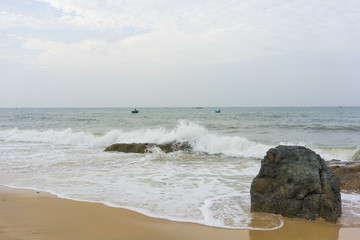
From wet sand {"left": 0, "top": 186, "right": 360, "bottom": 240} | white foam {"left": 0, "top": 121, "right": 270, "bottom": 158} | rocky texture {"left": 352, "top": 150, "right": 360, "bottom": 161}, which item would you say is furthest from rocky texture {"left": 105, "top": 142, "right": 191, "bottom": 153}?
wet sand {"left": 0, "top": 186, "right": 360, "bottom": 240}

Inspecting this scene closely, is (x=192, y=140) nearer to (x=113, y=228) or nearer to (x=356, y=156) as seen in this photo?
(x=356, y=156)

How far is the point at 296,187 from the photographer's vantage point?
14.9ft

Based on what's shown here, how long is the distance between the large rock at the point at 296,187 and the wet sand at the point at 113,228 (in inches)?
9.0

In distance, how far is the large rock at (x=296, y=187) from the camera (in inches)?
173

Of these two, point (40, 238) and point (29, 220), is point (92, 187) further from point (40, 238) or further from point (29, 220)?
point (40, 238)

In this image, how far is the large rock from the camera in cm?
439

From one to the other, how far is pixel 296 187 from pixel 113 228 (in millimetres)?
2881

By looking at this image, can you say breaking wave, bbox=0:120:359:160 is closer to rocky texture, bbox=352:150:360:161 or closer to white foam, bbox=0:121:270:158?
white foam, bbox=0:121:270:158

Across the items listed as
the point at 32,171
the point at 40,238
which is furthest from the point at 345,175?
the point at 32,171

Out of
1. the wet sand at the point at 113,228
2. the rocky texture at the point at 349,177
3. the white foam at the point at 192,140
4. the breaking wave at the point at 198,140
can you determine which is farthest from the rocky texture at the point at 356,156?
the wet sand at the point at 113,228

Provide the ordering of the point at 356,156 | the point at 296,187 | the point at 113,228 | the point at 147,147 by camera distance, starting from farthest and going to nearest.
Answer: the point at 147,147 < the point at 356,156 < the point at 296,187 < the point at 113,228

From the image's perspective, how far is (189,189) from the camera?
616cm

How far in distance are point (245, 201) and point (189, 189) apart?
1.36 metres

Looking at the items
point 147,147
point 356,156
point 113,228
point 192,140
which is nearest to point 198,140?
point 192,140
